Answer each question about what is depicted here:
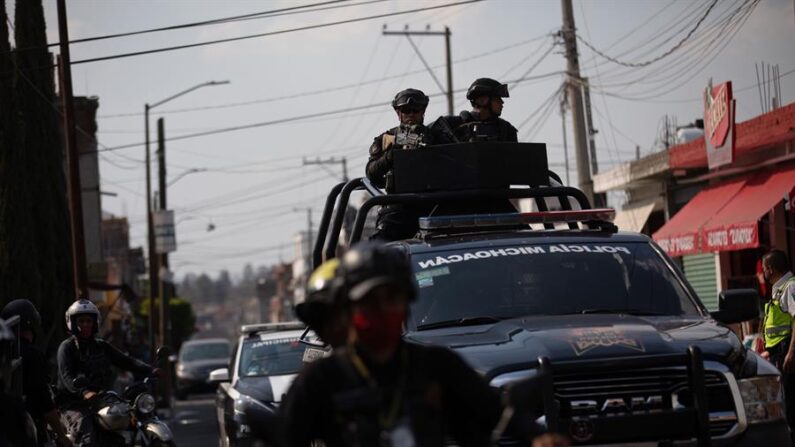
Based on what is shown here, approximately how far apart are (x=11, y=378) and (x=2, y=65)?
1979 cm

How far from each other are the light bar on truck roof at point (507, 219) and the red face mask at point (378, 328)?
172 inches

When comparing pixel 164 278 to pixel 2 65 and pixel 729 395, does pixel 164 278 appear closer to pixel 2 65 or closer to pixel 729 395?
pixel 2 65

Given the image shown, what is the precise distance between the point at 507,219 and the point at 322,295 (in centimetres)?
444

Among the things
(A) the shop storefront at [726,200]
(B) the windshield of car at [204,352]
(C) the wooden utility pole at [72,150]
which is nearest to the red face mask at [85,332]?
(A) the shop storefront at [726,200]

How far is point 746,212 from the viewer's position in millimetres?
21250

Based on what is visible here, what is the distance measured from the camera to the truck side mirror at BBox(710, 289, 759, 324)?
25.7 feet

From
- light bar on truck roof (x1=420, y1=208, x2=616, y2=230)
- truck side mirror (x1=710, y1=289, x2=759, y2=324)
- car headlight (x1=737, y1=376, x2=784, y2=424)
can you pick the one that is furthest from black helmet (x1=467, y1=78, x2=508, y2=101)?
car headlight (x1=737, y1=376, x2=784, y2=424)

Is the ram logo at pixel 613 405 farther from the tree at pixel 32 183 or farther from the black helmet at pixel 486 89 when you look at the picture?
the tree at pixel 32 183

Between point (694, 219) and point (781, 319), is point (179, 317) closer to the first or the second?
Answer: point (694, 219)

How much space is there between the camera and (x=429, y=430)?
4.07 m

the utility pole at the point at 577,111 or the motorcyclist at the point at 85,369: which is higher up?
the utility pole at the point at 577,111

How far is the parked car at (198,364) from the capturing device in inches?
1470

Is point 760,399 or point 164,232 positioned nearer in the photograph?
point 760,399

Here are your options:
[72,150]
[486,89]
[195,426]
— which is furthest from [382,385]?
[195,426]
